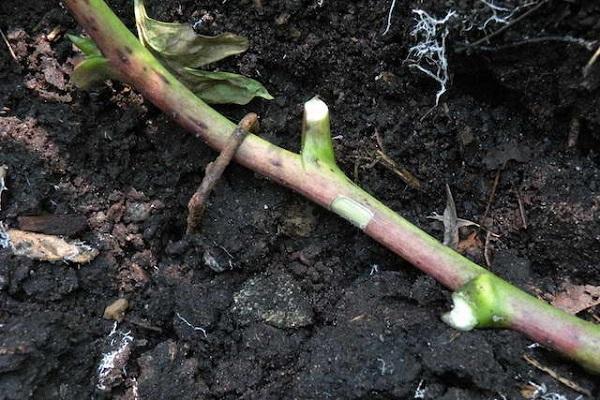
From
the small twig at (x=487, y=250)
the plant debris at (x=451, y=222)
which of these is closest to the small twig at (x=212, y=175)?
the plant debris at (x=451, y=222)

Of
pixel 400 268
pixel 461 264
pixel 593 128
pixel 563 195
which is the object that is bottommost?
pixel 400 268

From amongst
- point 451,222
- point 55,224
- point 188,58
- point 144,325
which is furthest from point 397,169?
point 55,224

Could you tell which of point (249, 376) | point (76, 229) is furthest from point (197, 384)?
point (76, 229)

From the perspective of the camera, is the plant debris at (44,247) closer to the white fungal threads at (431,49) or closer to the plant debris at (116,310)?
the plant debris at (116,310)

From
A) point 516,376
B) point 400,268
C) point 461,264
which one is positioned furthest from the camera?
point 400,268

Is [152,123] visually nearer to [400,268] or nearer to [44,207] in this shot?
[44,207]

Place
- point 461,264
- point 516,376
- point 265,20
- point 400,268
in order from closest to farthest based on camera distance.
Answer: point 516,376 → point 461,264 → point 400,268 → point 265,20
